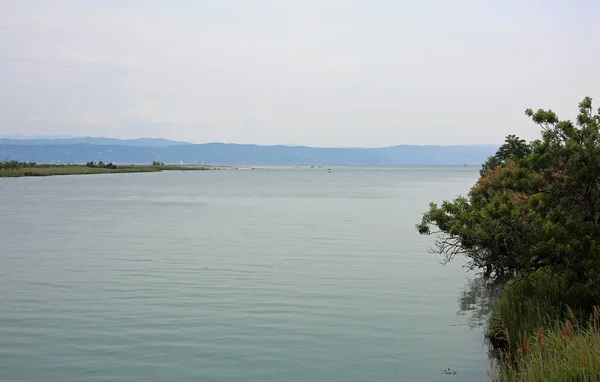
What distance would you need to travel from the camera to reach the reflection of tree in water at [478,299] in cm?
2487

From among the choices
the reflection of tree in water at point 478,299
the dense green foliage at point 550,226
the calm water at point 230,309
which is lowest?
the reflection of tree in water at point 478,299

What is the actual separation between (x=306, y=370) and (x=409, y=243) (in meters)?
31.6

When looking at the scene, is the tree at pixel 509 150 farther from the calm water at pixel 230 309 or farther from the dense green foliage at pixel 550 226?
the dense green foliage at pixel 550 226

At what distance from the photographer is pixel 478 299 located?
2844 centimetres

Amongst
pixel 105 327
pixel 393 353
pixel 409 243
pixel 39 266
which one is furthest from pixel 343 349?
pixel 409 243

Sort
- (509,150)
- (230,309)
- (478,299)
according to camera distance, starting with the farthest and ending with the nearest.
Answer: (509,150) < (478,299) < (230,309)

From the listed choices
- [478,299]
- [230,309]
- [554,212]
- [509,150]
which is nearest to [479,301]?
[478,299]

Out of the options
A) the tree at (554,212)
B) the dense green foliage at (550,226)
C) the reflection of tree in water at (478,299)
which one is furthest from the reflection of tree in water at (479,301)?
the tree at (554,212)

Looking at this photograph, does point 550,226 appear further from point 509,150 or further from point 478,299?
point 509,150

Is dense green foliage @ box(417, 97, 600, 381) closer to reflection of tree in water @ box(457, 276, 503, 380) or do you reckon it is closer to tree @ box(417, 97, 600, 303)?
tree @ box(417, 97, 600, 303)

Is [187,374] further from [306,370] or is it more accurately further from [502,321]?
[502,321]

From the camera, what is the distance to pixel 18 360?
1891 centimetres

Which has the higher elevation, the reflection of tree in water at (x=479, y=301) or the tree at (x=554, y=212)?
the tree at (x=554, y=212)

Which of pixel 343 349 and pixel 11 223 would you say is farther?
pixel 11 223
